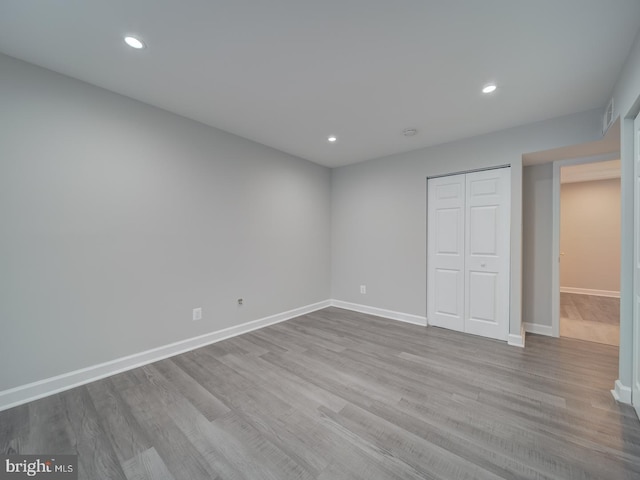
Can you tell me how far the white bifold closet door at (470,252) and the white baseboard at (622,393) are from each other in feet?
3.63

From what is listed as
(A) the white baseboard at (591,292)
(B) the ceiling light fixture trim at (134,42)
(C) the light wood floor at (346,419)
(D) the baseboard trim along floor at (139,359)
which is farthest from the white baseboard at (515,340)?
(B) the ceiling light fixture trim at (134,42)

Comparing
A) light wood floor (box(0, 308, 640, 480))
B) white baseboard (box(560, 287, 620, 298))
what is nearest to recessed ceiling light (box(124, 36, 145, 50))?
light wood floor (box(0, 308, 640, 480))

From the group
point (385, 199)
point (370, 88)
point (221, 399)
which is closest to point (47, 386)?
point (221, 399)

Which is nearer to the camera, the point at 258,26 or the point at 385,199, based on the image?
the point at 258,26

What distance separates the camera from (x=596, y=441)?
157 centimetres

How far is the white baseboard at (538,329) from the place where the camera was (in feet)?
10.6

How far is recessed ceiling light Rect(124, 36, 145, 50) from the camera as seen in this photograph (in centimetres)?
170

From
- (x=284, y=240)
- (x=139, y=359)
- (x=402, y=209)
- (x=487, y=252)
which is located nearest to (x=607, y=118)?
(x=487, y=252)

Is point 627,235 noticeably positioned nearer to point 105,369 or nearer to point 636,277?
point 636,277

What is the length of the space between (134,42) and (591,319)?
20.9 feet

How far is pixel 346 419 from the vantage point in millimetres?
1778

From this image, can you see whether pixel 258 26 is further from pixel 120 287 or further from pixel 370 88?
pixel 120 287

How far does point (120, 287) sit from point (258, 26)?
2.47 metres

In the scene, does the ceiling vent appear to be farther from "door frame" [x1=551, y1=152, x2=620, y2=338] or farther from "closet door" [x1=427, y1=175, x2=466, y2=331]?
"closet door" [x1=427, y1=175, x2=466, y2=331]
